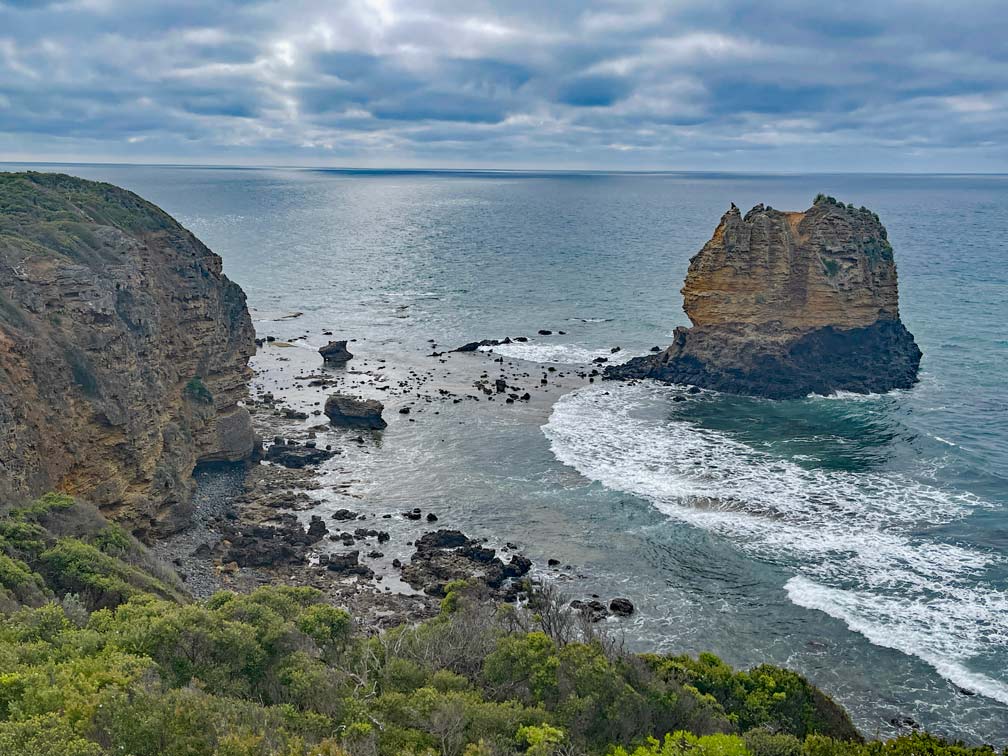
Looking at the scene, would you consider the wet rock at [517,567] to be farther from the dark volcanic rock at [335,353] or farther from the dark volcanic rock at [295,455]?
the dark volcanic rock at [335,353]

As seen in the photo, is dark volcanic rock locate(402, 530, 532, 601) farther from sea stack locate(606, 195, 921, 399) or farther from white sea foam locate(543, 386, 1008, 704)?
sea stack locate(606, 195, 921, 399)

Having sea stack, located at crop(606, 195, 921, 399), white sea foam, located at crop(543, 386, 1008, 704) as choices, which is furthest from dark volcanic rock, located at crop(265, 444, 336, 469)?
sea stack, located at crop(606, 195, 921, 399)

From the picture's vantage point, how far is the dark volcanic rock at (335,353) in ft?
278

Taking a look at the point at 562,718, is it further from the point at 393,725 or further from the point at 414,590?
the point at 414,590

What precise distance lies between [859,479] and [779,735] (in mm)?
33840

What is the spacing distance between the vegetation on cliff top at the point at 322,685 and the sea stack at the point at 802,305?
156 feet

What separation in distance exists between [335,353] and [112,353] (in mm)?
42545

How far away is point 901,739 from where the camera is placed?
21.2 meters

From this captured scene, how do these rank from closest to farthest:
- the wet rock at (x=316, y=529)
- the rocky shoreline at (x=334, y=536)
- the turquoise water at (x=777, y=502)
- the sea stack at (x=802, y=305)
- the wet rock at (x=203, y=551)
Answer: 1. the turquoise water at (x=777, y=502)
2. the rocky shoreline at (x=334, y=536)
3. the wet rock at (x=203, y=551)
4. the wet rock at (x=316, y=529)
5. the sea stack at (x=802, y=305)

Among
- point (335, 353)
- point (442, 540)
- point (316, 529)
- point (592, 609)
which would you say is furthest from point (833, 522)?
point (335, 353)

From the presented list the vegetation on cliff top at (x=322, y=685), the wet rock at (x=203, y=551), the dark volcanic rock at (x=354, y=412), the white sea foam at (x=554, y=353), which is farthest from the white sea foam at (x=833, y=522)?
the wet rock at (x=203, y=551)

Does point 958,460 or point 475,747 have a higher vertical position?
point 475,747

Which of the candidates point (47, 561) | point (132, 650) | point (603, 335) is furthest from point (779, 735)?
point (603, 335)

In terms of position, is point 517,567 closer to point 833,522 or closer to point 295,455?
point 833,522
